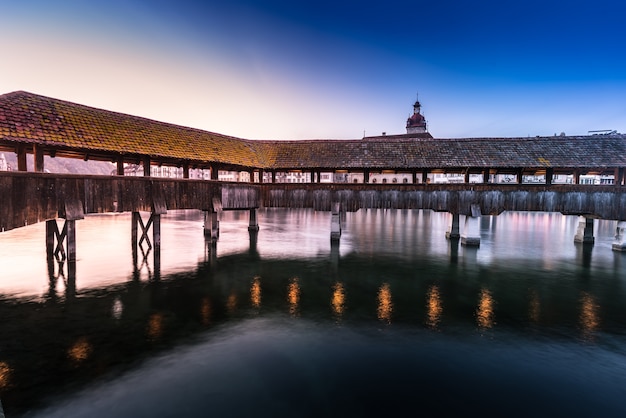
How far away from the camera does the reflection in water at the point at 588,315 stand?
12.6 m

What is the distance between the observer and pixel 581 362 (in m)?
10.2

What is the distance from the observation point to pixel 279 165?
29.1 metres

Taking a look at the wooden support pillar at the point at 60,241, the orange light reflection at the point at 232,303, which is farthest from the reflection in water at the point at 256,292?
the wooden support pillar at the point at 60,241

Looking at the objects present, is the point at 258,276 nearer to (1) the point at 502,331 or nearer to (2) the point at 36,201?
(2) the point at 36,201

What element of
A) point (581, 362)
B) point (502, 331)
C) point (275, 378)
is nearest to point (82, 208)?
point (275, 378)

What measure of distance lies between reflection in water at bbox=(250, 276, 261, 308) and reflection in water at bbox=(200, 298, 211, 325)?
2012 millimetres

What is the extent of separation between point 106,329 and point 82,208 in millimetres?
8544

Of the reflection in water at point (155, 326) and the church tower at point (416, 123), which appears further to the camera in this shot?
the church tower at point (416, 123)

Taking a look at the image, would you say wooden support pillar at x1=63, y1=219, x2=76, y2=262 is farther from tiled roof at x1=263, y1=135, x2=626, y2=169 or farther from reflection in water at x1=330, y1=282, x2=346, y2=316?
tiled roof at x1=263, y1=135, x2=626, y2=169

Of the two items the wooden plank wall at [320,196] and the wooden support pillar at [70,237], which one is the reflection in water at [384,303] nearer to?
the wooden plank wall at [320,196]

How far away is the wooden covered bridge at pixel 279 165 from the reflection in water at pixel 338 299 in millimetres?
11227

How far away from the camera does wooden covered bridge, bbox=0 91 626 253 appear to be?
17.1 meters

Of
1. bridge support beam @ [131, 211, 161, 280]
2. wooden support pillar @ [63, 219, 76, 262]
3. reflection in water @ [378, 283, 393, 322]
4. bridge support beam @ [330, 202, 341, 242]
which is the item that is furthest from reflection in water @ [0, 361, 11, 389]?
bridge support beam @ [330, 202, 341, 242]

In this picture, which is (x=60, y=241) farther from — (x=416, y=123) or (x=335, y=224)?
(x=416, y=123)
